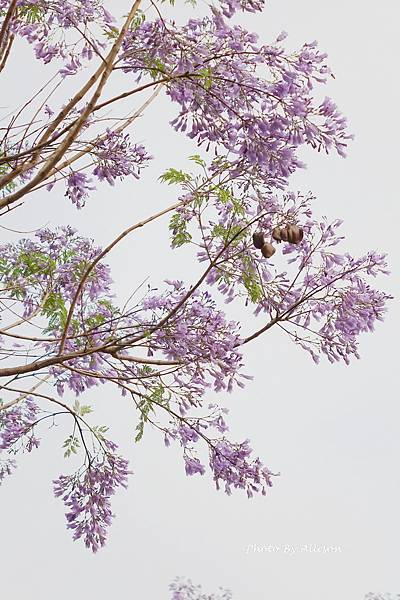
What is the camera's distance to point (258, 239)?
5043 mm

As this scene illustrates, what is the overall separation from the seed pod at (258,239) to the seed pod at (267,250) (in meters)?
0.03

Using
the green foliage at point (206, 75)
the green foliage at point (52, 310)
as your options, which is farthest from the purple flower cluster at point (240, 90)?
the green foliage at point (52, 310)

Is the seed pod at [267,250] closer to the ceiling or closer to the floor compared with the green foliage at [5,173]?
closer to the floor

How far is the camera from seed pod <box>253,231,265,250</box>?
5.04 m

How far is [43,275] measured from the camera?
661 centimetres

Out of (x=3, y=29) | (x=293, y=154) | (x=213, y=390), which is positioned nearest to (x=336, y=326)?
(x=213, y=390)

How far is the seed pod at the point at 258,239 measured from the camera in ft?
16.5

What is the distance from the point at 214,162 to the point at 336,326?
1.28 m

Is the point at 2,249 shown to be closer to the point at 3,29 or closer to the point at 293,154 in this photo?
the point at 3,29

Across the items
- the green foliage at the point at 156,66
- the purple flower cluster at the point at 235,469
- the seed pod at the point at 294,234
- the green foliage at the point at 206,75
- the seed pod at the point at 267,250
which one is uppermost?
the green foliage at the point at 156,66

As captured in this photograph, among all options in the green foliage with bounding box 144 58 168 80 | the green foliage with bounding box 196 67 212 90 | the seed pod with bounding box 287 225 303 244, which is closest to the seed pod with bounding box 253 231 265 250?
the seed pod with bounding box 287 225 303 244

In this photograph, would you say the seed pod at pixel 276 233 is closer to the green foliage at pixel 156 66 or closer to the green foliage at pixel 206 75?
the green foliage at pixel 206 75

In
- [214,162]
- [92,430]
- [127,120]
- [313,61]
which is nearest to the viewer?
[313,61]

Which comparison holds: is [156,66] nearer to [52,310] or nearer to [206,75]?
[206,75]
